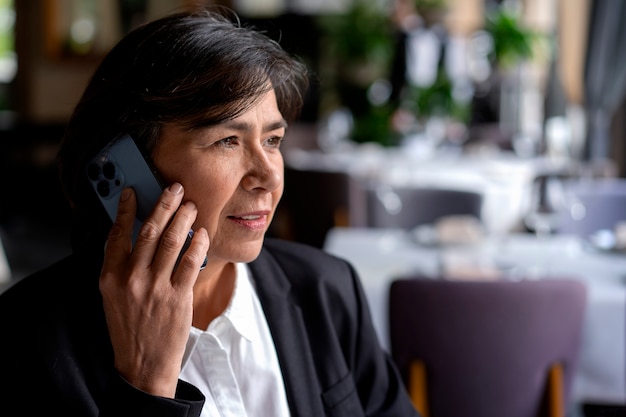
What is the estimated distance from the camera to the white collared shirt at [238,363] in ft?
4.00

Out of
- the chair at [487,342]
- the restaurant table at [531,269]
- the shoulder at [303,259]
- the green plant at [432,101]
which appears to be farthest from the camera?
the green plant at [432,101]

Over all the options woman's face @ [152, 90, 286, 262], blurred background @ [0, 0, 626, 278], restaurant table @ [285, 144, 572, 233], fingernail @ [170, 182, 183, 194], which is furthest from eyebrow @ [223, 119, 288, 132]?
restaurant table @ [285, 144, 572, 233]

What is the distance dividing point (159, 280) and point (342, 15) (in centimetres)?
831

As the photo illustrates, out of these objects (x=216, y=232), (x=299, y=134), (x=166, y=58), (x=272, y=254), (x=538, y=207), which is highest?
(x=166, y=58)

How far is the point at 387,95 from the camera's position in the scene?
8.83 m

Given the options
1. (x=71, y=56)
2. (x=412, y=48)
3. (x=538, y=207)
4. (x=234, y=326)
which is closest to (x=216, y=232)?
(x=234, y=326)

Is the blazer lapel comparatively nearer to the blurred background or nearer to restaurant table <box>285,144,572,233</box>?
the blurred background

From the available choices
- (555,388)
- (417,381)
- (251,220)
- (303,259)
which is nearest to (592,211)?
(555,388)

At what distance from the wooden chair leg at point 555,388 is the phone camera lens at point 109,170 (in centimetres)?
135

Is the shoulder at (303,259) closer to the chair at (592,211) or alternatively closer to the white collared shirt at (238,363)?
the white collared shirt at (238,363)

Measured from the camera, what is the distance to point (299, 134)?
9078mm

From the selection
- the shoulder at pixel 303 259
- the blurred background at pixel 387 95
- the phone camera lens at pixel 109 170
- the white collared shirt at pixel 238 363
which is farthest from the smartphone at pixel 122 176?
the blurred background at pixel 387 95

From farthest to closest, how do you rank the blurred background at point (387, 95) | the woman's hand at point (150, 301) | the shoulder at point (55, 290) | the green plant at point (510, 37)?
the green plant at point (510, 37), the blurred background at point (387, 95), the shoulder at point (55, 290), the woman's hand at point (150, 301)

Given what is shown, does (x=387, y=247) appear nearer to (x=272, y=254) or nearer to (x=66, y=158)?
(x=272, y=254)
